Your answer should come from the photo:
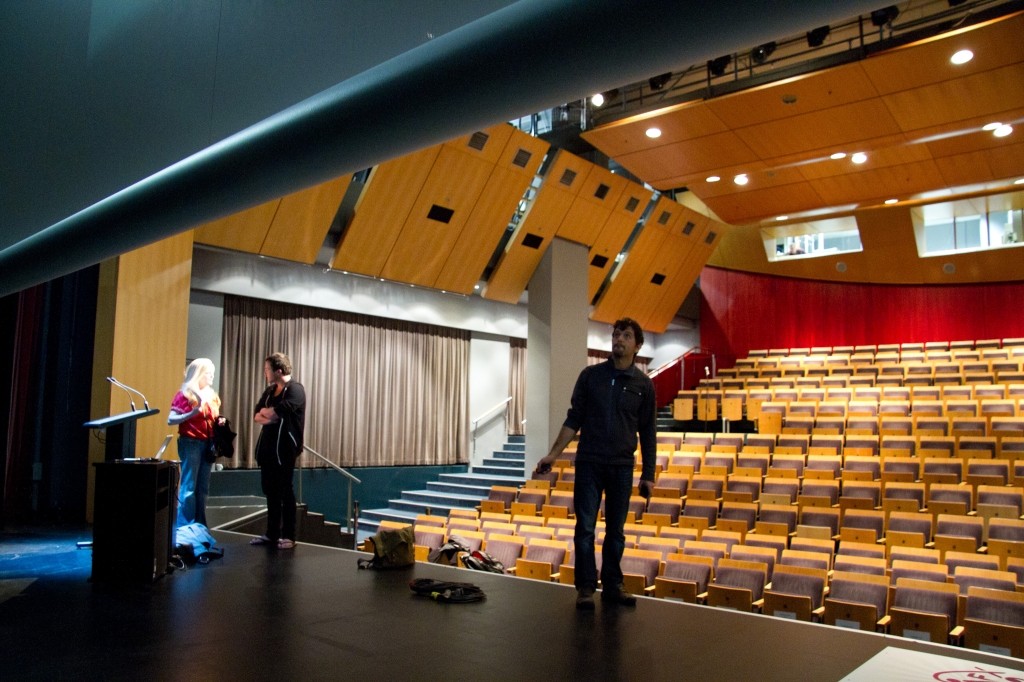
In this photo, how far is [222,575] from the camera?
3453 mm

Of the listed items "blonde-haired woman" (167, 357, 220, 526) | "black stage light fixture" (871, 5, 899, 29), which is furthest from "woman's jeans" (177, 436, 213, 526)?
"black stage light fixture" (871, 5, 899, 29)

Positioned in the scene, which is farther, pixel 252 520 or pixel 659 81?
pixel 659 81

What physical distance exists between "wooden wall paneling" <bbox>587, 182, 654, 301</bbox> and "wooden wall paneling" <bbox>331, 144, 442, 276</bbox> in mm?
3477

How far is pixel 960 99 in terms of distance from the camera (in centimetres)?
753

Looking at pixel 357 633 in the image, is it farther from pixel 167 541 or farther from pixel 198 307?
pixel 198 307

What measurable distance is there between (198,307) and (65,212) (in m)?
5.54

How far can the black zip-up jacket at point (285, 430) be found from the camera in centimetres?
422

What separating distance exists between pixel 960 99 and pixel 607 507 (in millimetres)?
6940

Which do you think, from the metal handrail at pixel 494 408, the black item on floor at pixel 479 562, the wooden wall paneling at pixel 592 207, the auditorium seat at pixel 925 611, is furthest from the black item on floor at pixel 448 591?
the metal handrail at pixel 494 408

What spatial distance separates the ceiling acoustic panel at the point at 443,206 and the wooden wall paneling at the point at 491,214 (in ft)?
0.36

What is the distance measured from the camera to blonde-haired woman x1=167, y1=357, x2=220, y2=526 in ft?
13.9

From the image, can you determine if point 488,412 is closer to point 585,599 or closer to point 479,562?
point 479,562

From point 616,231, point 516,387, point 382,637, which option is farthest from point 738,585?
point 516,387

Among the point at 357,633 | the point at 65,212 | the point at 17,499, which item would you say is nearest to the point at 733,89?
the point at 65,212
